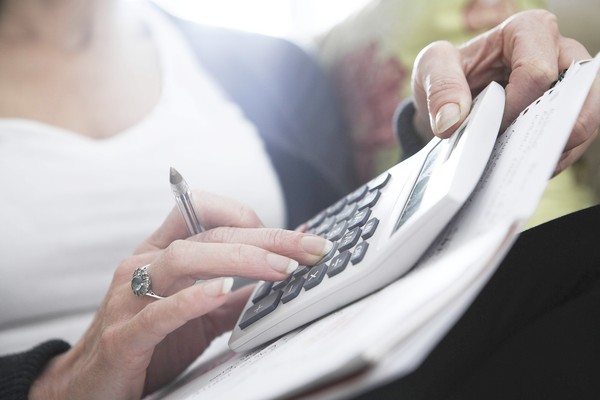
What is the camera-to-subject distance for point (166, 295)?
1.31ft

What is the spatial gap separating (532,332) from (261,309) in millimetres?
173

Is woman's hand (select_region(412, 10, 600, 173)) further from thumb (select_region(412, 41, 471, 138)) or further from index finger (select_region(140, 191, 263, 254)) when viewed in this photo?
index finger (select_region(140, 191, 263, 254))

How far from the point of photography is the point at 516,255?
355mm

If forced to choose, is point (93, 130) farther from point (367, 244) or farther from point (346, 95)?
point (367, 244)

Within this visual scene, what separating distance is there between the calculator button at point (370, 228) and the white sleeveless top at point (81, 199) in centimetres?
45

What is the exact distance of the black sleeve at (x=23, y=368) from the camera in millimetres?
451

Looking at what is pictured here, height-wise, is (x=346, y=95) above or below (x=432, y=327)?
→ above

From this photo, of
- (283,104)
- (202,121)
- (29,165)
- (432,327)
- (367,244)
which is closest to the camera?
(432,327)

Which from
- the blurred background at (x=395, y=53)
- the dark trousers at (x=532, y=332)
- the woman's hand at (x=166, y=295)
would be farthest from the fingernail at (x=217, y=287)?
the blurred background at (x=395, y=53)

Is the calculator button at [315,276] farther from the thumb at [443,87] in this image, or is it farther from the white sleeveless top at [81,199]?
the white sleeveless top at [81,199]

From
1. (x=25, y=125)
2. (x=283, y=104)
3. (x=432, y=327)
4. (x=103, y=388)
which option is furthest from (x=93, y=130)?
(x=432, y=327)

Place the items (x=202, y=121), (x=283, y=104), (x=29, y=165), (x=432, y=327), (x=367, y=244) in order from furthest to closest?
(x=283, y=104), (x=202, y=121), (x=29, y=165), (x=367, y=244), (x=432, y=327)

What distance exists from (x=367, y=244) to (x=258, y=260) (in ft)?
0.25

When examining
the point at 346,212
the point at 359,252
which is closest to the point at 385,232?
the point at 359,252
